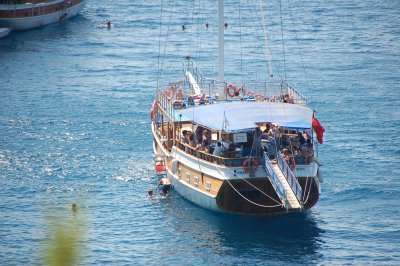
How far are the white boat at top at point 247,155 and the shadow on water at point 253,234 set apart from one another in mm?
912

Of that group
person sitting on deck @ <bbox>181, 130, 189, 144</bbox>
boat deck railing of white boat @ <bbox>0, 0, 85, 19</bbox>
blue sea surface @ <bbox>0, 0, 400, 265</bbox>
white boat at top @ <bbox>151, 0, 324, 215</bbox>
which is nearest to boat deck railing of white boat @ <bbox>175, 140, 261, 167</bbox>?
white boat at top @ <bbox>151, 0, 324, 215</bbox>

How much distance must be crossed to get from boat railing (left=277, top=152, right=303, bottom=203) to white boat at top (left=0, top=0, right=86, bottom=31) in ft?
273

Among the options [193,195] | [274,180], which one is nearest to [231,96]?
[193,195]

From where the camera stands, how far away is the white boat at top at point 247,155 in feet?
221

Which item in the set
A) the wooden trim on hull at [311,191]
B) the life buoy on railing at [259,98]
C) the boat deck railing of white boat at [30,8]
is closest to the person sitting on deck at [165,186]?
the life buoy on railing at [259,98]

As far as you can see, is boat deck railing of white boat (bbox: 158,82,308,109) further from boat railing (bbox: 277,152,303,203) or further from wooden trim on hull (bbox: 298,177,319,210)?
wooden trim on hull (bbox: 298,177,319,210)

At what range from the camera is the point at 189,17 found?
14662 centimetres

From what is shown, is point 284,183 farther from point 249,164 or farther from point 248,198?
point 248,198

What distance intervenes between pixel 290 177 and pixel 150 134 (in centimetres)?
2667

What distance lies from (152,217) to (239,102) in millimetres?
9899

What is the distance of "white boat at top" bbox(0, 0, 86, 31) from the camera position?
143 meters

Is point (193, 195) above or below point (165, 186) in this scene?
above

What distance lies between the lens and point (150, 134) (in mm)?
91125

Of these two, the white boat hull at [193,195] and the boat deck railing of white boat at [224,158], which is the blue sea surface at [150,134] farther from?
the boat deck railing of white boat at [224,158]
